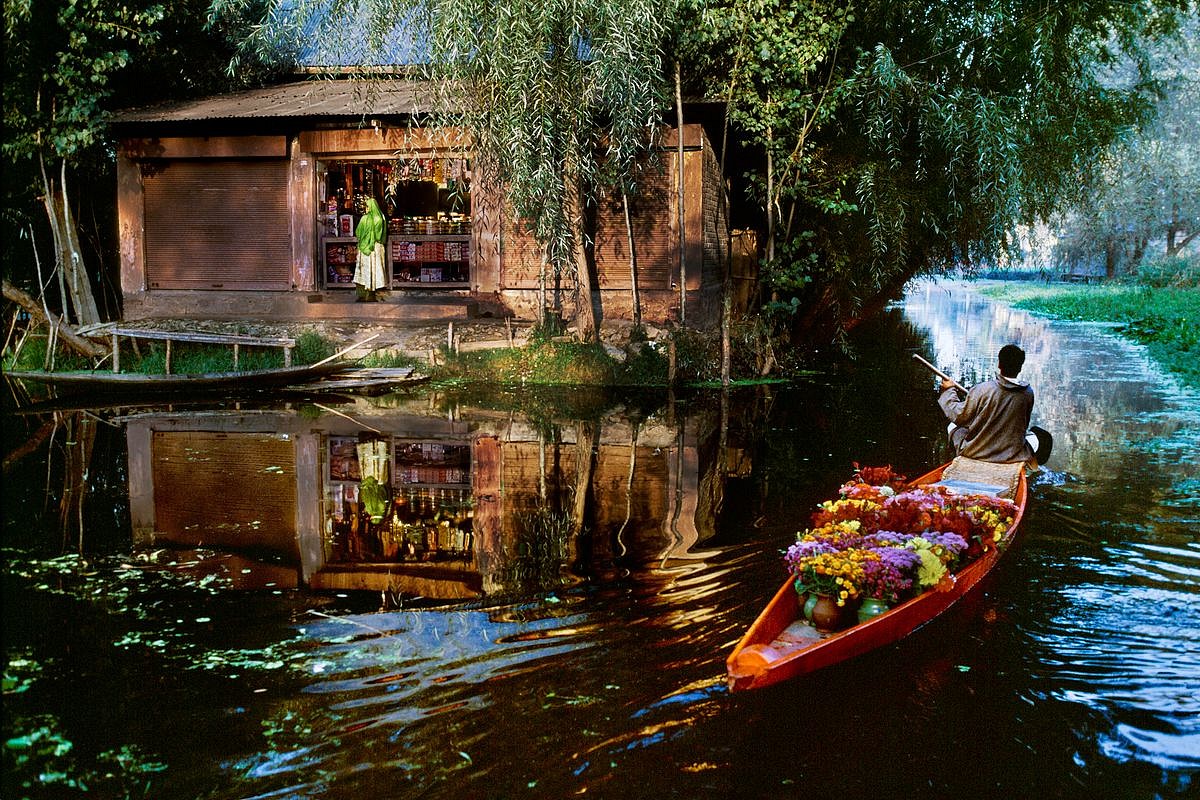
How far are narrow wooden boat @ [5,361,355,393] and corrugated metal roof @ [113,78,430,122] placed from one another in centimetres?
464

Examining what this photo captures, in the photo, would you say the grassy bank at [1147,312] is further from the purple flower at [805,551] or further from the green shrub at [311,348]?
the green shrub at [311,348]

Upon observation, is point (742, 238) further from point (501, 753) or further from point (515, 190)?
point (501, 753)

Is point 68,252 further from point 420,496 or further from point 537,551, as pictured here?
point 537,551

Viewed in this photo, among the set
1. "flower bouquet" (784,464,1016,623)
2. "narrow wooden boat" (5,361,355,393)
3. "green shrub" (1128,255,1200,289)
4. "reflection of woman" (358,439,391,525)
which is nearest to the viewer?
"flower bouquet" (784,464,1016,623)

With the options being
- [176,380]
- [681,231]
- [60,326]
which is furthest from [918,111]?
[60,326]

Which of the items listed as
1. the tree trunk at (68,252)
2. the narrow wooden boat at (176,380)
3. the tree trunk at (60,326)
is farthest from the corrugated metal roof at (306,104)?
the narrow wooden boat at (176,380)

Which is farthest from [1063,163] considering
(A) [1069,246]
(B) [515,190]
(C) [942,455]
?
(A) [1069,246]

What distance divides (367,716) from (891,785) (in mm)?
2633

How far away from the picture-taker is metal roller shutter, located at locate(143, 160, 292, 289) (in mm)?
19500

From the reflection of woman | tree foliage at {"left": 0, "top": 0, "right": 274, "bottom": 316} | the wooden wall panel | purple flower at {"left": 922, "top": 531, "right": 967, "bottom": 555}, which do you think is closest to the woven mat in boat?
purple flower at {"left": 922, "top": 531, "right": 967, "bottom": 555}

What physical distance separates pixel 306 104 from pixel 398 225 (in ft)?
9.36

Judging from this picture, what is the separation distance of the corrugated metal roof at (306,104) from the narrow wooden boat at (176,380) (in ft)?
15.2

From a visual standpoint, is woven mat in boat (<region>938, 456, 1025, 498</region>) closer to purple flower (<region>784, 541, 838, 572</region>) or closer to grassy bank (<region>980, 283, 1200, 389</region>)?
purple flower (<region>784, 541, 838, 572</region>)

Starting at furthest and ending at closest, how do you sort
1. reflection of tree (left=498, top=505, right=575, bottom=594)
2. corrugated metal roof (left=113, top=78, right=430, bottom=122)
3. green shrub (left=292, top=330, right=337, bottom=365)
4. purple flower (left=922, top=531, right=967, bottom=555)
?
1. green shrub (left=292, top=330, right=337, bottom=365)
2. corrugated metal roof (left=113, top=78, right=430, bottom=122)
3. reflection of tree (left=498, top=505, right=575, bottom=594)
4. purple flower (left=922, top=531, right=967, bottom=555)
